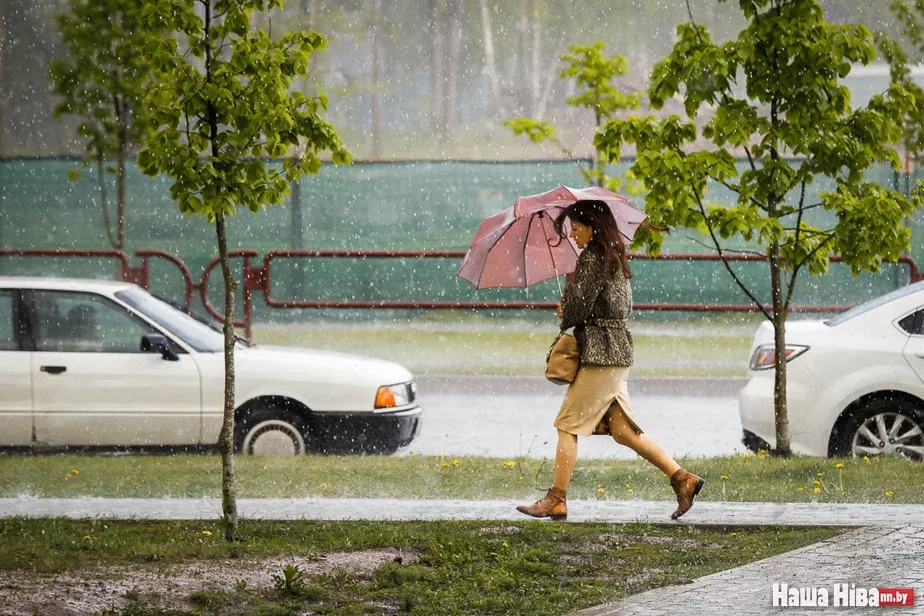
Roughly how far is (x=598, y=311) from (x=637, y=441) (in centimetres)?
76

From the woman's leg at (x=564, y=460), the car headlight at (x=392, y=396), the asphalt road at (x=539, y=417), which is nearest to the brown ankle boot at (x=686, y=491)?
the woman's leg at (x=564, y=460)

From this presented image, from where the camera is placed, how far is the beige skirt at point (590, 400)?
8141 millimetres

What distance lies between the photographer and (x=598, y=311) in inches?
320

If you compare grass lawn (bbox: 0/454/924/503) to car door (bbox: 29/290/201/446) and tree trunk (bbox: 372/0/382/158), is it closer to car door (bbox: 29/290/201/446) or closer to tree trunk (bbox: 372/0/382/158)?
car door (bbox: 29/290/201/446)

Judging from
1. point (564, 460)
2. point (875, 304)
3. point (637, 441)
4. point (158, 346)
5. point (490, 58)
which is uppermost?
point (490, 58)

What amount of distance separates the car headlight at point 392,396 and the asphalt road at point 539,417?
94 cm

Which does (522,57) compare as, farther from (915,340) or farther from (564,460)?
(564,460)

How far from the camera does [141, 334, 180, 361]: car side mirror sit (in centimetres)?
1098

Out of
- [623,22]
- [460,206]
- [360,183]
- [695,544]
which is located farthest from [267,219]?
[623,22]

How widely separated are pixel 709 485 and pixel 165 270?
50.7 ft

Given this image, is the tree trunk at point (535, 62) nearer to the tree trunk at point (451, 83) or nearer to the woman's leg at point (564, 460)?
the tree trunk at point (451, 83)

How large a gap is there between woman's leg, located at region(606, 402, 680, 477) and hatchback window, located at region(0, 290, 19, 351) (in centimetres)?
519

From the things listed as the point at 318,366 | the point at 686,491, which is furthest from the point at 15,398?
the point at 686,491

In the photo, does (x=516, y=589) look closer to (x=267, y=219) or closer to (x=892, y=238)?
(x=892, y=238)
